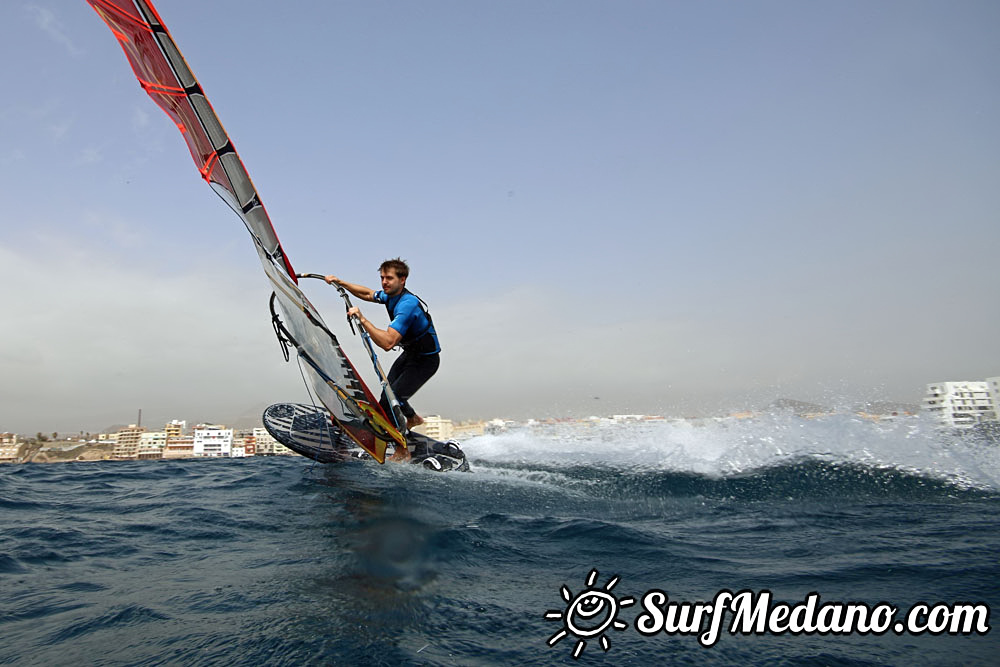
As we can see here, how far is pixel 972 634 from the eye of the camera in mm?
2666

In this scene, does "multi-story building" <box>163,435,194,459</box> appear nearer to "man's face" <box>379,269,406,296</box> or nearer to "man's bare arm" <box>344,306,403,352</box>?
"man's face" <box>379,269,406,296</box>

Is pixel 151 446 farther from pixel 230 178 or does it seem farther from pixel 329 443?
pixel 230 178

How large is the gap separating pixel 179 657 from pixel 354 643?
32.5 inches

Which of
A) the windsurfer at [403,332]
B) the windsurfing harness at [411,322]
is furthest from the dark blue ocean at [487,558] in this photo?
the windsurfing harness at [411,322]

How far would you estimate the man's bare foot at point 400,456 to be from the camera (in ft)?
31.6

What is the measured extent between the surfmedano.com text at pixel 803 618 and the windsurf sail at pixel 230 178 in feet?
19.0

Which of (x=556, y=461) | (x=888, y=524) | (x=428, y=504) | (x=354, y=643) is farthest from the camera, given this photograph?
(x=556, y=461)

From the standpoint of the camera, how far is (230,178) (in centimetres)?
673

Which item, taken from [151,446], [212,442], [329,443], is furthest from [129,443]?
[329,443]

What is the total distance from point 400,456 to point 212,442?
356 ft

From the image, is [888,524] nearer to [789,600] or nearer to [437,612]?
[789,600]

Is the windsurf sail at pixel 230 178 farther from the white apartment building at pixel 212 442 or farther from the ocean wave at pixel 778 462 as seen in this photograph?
the white apartment building at pixel 212 442

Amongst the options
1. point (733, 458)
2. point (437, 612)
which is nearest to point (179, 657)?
point (437, 612)

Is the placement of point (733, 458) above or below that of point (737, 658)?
above
